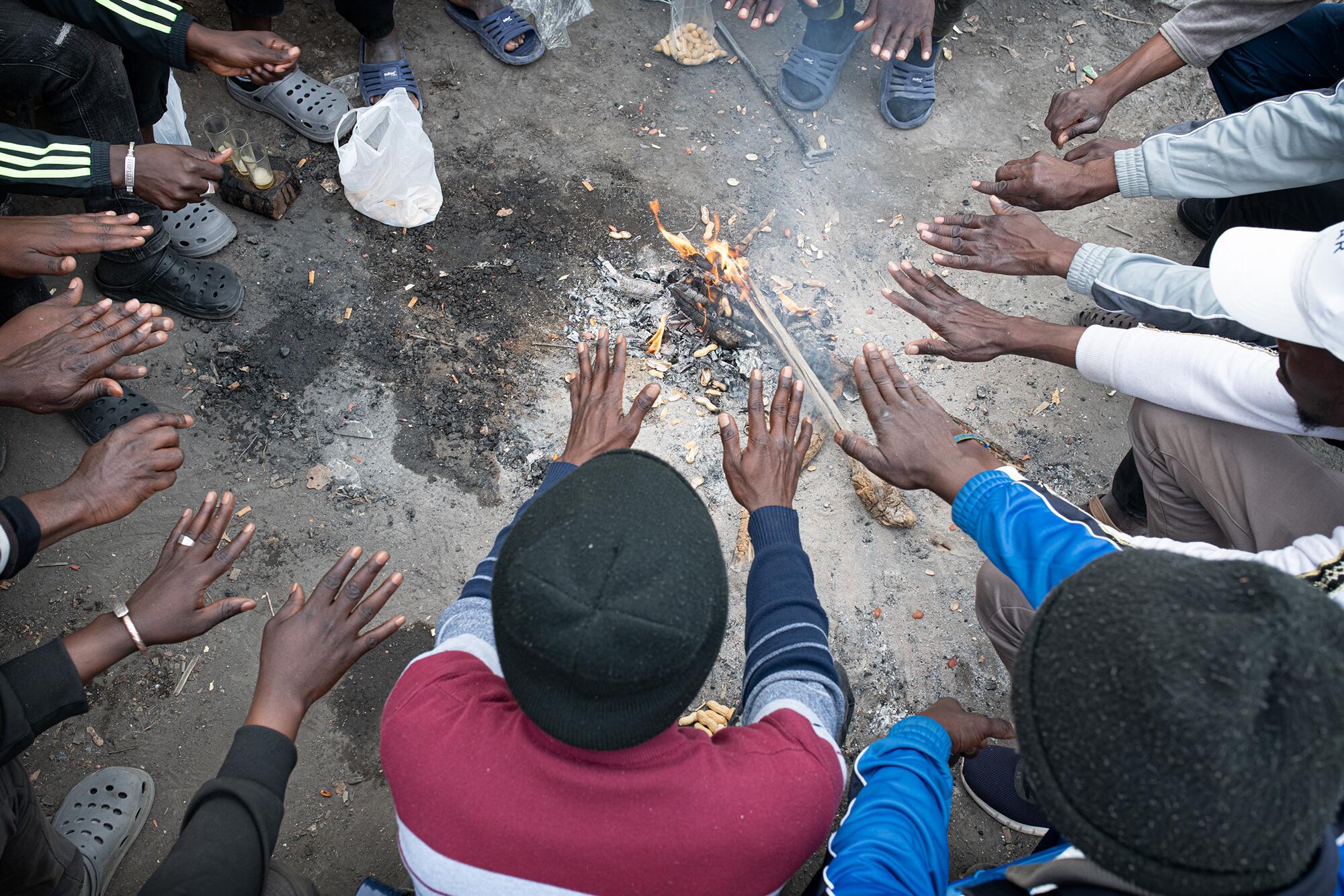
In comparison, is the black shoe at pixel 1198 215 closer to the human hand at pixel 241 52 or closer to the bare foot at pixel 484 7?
the bare foot at pixel 484 7

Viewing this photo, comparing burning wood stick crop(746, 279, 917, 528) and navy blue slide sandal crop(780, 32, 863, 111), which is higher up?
navy blue slide sandal crop(780, 32, 863, 111)

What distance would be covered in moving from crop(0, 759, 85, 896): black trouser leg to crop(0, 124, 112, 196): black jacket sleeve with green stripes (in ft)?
7.22

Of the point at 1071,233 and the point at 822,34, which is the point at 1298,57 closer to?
the point at 1071,233

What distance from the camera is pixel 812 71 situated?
529 cm

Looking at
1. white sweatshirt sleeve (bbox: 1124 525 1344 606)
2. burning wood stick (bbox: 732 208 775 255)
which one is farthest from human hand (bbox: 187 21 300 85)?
white sweatshirt sleeve (bbox: 1124 525 1344 606)

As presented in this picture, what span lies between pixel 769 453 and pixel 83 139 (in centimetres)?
309

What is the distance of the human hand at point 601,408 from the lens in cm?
265

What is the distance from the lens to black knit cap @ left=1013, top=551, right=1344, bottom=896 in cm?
133

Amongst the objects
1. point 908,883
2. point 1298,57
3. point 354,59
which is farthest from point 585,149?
point 908,883

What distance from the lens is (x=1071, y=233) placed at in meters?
5.18

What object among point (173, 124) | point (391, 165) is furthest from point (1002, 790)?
point (173, 124)

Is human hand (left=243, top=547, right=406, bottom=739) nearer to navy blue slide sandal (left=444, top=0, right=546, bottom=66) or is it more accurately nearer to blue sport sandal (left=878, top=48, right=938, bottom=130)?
navy blue slide sandal (left=444, top=0, right=546, bottom=66)

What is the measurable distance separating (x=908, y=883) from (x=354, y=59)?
539 centimetres

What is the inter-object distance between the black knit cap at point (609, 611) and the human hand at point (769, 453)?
87cm
